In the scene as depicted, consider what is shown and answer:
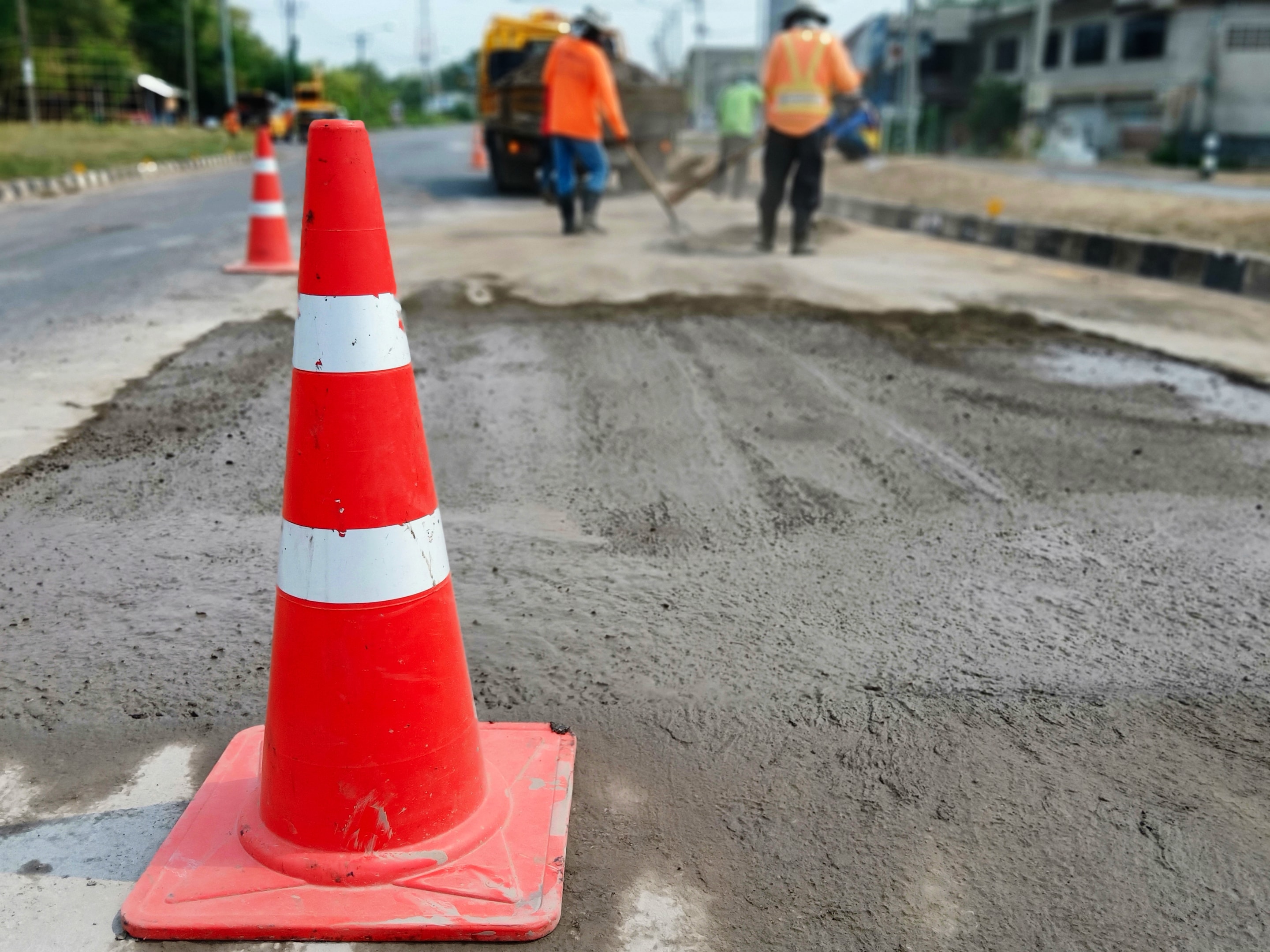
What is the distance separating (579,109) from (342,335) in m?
8.29

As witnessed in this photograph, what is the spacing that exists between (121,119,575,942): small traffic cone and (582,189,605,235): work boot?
324 inches

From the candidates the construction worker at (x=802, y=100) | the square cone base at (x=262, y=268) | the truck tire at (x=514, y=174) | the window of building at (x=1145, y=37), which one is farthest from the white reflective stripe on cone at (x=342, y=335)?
the window of building at (x=1145, y=37)

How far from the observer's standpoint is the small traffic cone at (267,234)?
720 cm

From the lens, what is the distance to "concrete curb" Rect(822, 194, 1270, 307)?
761 cm

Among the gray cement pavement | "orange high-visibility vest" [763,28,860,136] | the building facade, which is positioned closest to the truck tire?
"orange high-visibility vest" [763,28,860,136]

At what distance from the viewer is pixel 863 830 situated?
1.96 meters

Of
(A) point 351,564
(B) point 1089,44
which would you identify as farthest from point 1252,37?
(A) point 351,564

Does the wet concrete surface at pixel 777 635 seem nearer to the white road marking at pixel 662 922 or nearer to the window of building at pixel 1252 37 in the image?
the white road marking at pixel 662 922

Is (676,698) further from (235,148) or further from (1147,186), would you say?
(235,148)

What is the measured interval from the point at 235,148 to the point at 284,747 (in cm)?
3277

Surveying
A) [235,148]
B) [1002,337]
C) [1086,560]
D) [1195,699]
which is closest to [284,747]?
[1195,699]

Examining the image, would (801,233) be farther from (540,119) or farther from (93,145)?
(93,145)

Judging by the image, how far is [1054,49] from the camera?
40.8 m

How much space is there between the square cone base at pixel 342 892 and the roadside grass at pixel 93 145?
1634 cm
